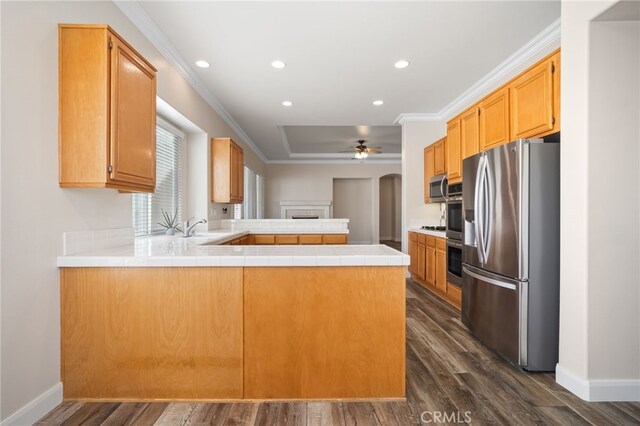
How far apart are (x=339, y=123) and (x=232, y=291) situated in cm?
423

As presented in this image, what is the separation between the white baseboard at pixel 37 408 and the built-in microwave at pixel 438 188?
408 centimetres

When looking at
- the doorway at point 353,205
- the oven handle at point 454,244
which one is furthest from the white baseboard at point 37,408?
the doorway at point 353,205

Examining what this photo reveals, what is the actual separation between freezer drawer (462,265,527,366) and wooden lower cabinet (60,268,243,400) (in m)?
1.86

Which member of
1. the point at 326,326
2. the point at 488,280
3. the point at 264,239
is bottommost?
the point at 326,326

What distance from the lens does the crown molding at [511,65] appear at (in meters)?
2.76

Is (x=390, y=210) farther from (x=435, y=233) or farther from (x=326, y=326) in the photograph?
(x=326, y=326)

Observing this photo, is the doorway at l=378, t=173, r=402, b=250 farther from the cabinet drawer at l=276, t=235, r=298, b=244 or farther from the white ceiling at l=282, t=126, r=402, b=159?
the cabinet drawer at l=276, t=235, r=298, b=244

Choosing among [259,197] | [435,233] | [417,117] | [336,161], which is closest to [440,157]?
[417,117]

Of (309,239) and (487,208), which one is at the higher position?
(487,208)

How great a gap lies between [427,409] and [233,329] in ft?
3.82

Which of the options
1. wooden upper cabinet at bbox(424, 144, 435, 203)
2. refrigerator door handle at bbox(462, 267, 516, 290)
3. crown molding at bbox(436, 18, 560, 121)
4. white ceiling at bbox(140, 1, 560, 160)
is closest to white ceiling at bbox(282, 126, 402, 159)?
wooden upper cabinet at bbox(424, 144, 435, 203)

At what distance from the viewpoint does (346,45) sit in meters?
2.90

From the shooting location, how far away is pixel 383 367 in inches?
70.3

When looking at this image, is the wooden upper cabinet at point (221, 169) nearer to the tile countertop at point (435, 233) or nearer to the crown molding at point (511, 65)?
the tile countertop at point (435, 233)
